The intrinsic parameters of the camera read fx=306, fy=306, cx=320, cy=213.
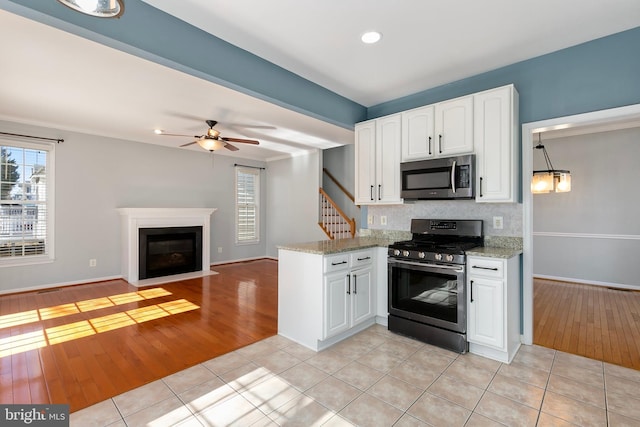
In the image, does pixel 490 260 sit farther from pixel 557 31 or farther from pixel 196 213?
pixel 196 213

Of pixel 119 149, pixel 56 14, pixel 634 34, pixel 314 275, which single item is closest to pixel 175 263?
pixel 119 149

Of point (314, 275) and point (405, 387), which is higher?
point (314, 275)

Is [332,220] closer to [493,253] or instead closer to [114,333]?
[493,253]

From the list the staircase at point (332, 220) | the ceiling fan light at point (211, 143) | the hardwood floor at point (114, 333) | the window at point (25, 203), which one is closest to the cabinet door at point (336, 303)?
the hardwood floor at point (114, 333)

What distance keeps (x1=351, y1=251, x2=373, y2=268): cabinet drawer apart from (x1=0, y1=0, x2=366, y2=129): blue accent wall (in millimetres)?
1755

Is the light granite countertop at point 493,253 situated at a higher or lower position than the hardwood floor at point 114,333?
higher

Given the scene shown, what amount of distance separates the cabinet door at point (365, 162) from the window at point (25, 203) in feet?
16.5

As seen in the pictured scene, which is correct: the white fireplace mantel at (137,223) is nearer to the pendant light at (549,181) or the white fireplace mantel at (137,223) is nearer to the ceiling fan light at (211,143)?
the ceiling fan light at (211,143)

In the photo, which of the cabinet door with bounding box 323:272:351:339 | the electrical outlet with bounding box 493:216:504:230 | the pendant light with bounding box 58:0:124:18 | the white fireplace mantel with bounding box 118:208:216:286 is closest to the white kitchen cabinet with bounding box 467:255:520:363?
the electrical outlet with bounding box 493:216:504:230

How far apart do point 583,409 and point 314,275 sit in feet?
7.01

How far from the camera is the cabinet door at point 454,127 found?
3064mm

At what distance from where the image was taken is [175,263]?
20.2 ft

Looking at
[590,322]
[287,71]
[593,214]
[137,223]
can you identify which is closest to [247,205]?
[137,223]

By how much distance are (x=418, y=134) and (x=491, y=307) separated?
6.24 ft
